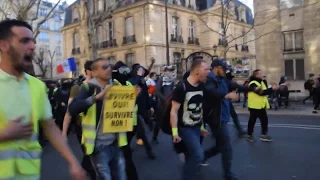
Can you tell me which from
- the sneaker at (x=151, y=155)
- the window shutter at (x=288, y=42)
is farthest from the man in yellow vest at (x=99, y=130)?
the window shutter at (x=288, y=42)

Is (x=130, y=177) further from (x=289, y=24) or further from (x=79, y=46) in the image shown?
(x=79, y=46)

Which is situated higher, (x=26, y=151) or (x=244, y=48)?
(x=244, y=48)

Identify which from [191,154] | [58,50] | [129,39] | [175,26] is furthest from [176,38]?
[58,50]

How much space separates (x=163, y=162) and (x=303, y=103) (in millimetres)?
13273

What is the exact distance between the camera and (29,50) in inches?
85.1

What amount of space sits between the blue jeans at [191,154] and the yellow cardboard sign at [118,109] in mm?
755

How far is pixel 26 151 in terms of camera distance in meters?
2.12

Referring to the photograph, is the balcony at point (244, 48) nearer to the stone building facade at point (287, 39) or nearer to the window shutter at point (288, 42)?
the stone building facade at point (287, 39)

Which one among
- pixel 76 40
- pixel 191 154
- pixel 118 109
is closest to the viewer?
pixel 118 109

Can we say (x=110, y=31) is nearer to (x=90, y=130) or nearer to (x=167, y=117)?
(x=167, y=117)

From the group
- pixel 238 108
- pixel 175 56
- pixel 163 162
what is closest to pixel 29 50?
pixel 163 162

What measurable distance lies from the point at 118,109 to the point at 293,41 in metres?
18.7

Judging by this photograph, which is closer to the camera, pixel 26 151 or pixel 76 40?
pixel 26 151

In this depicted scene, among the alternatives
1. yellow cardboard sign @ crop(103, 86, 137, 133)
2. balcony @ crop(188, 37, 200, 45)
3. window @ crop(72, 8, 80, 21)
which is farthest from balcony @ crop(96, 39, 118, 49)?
yellow cardboard sign @ crop(103, 86, 137, 133)
